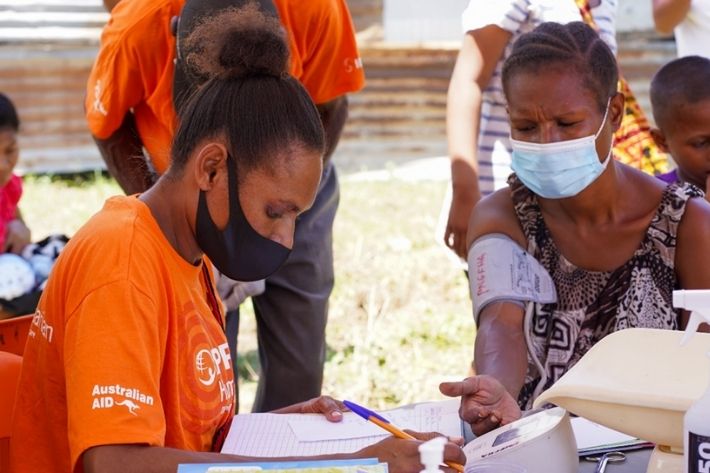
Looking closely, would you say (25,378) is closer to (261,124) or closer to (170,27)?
(261,124)

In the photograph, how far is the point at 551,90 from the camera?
2.51 meters

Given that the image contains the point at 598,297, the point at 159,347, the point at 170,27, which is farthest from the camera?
the point at 170,27

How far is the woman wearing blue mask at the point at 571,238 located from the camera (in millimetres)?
2494

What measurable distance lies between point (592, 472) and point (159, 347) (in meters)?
0.74

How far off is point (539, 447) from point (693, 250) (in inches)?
37.2

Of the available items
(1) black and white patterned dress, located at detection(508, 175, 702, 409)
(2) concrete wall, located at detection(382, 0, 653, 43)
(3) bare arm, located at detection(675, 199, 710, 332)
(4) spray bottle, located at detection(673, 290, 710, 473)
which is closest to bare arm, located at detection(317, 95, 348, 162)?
(1) black and white patterned dress, located at detection(508, 175, 702, 409)

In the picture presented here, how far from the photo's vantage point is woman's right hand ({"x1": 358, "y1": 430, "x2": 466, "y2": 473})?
65.7 inches

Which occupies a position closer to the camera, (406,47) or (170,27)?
(170,27)

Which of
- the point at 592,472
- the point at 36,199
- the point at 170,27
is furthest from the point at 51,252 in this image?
the point at 36,199

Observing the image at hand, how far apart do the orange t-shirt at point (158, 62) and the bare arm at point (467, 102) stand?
1.15 feet

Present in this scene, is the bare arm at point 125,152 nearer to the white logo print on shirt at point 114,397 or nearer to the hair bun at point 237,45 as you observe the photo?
the hair bun at point 237,45

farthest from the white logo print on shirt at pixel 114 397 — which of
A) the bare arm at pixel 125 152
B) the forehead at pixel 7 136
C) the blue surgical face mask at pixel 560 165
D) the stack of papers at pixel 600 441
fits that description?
the forehead at pixel 7 136

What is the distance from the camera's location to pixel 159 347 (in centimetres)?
181

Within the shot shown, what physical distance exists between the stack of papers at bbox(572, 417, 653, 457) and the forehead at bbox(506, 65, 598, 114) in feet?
2.65
